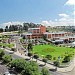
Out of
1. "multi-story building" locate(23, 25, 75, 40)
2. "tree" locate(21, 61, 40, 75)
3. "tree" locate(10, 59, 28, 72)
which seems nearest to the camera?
"tree" locate(21, 61, 40, 75)

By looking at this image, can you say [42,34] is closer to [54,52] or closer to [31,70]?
[54,52]

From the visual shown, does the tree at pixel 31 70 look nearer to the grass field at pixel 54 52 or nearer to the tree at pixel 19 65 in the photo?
the tree at pixel 19 65

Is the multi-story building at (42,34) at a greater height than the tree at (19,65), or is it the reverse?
the multi-story building at (42,34)

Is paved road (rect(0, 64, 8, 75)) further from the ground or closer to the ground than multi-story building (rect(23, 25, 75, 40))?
closer to the ground

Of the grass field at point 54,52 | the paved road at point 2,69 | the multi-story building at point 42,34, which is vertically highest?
the multi-story building at point 42,34

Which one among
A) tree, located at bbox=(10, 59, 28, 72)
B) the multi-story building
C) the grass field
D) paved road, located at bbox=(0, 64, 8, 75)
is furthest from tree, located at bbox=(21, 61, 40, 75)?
the multi-story building

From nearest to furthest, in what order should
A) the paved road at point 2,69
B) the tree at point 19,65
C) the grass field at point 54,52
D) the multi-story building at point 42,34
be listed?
the tree at point 19,65, the paved road at point 2,69, the grass field at point 54,52, the multi-story building at point 42,34

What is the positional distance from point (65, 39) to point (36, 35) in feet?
32.4

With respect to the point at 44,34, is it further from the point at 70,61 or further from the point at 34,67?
the point at 34,67

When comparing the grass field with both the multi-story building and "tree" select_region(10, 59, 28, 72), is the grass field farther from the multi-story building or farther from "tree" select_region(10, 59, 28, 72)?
the multi-story building

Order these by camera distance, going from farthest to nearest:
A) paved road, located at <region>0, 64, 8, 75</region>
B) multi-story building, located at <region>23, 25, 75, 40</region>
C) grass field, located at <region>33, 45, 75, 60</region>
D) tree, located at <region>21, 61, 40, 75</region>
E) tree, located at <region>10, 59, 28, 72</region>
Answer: multi-story building, located at <region>23, 25, 75, 40</region>
grass field, located at <region>33, 45, 75, 60</region>
paved road, located at <region>0, 64, 8, 75</region>
tree, located at <region>10, 59, 28, 72</region>
tree, located at <region>21, 61, 40, 75</region>

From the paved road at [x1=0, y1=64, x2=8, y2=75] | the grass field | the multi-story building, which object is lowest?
the paved road at [x1=0, y1=64, x2=8, y2=75]

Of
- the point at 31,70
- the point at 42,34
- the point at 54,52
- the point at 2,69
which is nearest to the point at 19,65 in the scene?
the point at 2,69

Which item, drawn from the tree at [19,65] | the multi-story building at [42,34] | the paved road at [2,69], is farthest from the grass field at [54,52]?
the multi-story building at [42,34]
